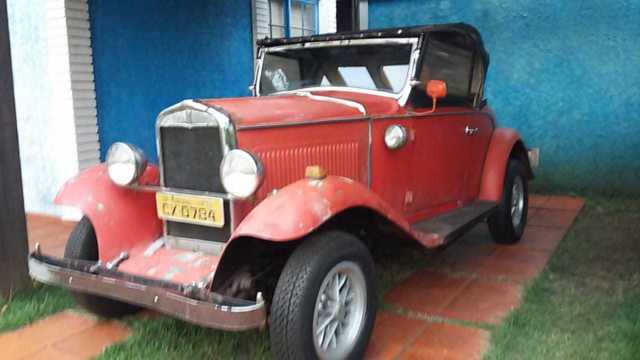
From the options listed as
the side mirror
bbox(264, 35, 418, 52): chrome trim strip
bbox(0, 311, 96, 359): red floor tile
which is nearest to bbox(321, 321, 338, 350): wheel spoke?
bbox(0, 311, 96, 359): red floor tile

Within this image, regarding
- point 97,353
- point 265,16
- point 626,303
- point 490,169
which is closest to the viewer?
point 97,353

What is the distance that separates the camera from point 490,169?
4652mm

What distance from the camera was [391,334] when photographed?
318 centimetres

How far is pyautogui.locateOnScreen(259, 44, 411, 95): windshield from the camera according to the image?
383 centimetres

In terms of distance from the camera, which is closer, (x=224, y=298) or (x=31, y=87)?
(x=224, y=298)

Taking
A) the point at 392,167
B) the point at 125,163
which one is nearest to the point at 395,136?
the point at 392,167

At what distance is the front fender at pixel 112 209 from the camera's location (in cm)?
312

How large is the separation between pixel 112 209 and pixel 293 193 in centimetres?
120

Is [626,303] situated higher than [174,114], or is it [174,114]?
[174,114]

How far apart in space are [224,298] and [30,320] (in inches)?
66.9

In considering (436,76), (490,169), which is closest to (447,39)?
(436,76)

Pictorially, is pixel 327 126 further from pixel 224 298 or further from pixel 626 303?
pixel 626 303

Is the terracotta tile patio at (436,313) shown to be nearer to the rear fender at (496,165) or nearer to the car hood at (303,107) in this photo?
the rear fender at (496,165)

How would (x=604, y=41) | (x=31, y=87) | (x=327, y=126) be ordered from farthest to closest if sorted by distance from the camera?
(x=604, y=41) → (x=31, y=87) → (x=327, y=126)
